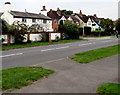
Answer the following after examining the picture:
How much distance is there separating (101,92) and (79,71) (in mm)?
3230

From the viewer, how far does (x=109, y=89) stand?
650 cm

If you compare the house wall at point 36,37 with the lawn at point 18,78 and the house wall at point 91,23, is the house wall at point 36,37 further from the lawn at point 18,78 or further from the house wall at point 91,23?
the house wall at point 91,23

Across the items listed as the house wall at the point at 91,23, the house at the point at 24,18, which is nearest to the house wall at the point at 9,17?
the house at the point at 24,18

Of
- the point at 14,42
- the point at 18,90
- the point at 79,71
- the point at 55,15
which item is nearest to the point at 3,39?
the point at 14,42

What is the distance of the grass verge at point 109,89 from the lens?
6246 millimetres

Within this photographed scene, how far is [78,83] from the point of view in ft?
24.5

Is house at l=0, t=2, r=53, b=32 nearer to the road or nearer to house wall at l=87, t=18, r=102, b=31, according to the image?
the road

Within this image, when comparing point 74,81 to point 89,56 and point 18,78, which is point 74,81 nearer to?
point 18,78

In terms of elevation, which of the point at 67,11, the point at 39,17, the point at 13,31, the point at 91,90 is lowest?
the point at 91,90

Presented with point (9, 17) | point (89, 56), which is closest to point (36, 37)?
point (9, 17)

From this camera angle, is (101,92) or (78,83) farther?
(78,83)

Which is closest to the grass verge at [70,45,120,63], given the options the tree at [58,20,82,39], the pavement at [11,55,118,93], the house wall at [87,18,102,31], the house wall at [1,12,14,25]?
the pavement at [11,55,118,93]

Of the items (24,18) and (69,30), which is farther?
(24,18)

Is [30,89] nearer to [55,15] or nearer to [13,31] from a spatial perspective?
[13,31]
